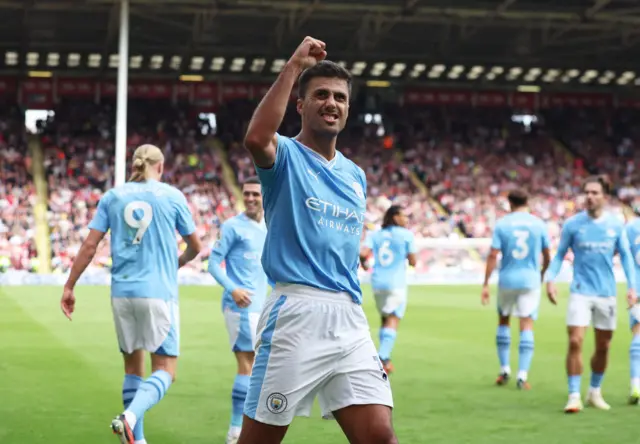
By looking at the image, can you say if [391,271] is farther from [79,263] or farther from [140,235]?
[79,263]

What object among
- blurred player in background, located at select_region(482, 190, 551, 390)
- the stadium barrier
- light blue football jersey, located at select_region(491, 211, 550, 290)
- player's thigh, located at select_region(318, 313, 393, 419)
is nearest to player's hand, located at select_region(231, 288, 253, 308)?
player's thigh, located at select_region(318, 313, 393, 419)

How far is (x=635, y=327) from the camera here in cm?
1052

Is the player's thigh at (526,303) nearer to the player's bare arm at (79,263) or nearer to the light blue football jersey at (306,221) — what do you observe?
the player's bare arm at (79,263)

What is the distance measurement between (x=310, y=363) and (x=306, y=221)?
0.61 meters

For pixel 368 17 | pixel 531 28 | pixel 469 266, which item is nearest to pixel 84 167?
pixel 368 17

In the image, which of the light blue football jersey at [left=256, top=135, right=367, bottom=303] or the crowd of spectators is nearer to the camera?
the light blue football jersey at [left=256, top=135, right=367, bottom=303]

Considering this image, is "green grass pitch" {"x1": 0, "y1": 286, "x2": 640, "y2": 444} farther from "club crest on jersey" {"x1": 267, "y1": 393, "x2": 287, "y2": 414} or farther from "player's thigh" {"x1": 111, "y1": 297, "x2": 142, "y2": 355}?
"club crest on jersey" {"x1": 267, "y1": 393, "x2": 287, "y2": 414}

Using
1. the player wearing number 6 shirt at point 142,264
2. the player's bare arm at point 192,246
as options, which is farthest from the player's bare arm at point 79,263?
the player's bare arm at point 192,246

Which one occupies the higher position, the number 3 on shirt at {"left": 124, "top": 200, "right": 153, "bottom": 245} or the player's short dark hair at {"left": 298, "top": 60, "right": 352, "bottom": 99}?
the player's short dark hair at {"left": 298, "top": 60, "right": 352, "bottom": 99}

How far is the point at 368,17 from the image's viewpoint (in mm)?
34438

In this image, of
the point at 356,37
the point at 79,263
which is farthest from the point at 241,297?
the point at 356,37

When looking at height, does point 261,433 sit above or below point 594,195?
below

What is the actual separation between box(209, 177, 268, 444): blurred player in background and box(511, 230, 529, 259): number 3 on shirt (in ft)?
14.3

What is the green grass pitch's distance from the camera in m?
8.66
